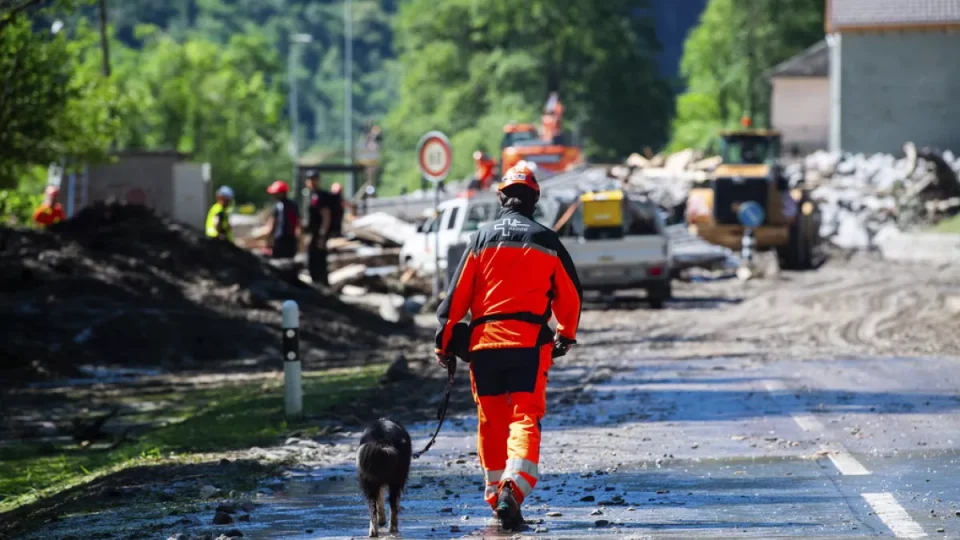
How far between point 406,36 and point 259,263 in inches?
3016

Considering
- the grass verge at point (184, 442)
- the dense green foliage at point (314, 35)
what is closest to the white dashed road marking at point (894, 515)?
the grass verge at point (184, 442)

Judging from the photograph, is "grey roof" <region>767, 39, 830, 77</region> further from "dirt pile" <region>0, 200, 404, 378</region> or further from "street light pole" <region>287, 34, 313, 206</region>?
"dirt pile" <region>0, 200, 404, 378</region>

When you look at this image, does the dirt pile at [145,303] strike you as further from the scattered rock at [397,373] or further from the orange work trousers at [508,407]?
the orange work trousers at [508,407]

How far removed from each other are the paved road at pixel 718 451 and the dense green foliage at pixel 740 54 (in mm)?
78558

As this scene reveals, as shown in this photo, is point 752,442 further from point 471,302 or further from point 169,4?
point 169,4

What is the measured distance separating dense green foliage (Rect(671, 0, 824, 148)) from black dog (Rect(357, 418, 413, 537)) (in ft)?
295

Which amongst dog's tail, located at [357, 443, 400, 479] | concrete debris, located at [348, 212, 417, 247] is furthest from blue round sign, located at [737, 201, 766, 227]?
dog's tail, located at [357, 443, 400, 479]

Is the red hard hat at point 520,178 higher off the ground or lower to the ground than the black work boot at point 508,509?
higher

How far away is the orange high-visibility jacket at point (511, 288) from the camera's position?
954cm

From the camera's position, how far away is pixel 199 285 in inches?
1018

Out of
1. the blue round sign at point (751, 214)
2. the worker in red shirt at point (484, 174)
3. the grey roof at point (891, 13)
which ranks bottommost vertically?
the blue round sign at point (751, 214)

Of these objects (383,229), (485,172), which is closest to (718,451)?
(485,172)

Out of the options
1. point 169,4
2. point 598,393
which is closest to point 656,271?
point 598,393

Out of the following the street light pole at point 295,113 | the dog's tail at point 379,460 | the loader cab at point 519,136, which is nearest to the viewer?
the dog's tail at point 379,460
